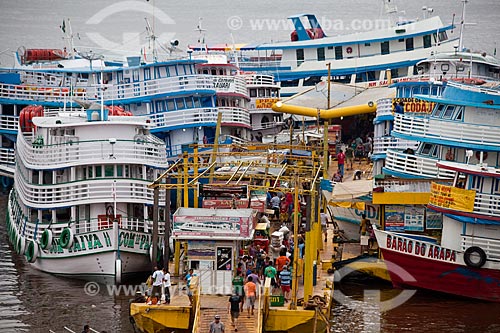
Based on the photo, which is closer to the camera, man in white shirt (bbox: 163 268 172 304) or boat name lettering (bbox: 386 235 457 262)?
man in white shirt (bbox: 163 268 172 304)

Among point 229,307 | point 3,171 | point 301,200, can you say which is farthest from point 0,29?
point 229,307

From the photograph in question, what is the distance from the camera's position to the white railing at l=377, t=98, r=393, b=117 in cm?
4753

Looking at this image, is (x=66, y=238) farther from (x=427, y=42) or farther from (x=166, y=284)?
(x=427, y=42)

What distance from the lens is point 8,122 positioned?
5503cm

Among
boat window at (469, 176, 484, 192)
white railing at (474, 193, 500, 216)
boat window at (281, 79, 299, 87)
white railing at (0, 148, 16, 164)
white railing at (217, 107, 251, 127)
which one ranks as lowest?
white railing at (0, 148, 16, 164)

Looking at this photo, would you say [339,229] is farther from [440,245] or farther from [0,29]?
[0,29]

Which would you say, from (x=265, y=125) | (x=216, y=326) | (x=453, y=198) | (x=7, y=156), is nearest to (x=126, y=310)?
(x=216, y=326)

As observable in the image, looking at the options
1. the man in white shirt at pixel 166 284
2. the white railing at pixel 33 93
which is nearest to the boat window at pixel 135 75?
the white railing at pixel 33 93

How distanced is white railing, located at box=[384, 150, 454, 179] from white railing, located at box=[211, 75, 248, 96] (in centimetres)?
1469

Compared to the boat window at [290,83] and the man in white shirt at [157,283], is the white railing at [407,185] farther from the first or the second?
the boat window at [290,83]

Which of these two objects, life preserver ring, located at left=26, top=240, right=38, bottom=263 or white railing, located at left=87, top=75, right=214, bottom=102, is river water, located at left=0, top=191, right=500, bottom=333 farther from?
white railing, located at left=87, top=75, right=214, bottom=102

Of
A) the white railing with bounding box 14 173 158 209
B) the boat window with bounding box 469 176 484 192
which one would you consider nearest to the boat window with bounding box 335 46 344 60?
the white railing with bounding box 14 173 158 209

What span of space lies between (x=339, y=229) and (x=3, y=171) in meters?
18.9

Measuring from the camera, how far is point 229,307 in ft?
97.0
